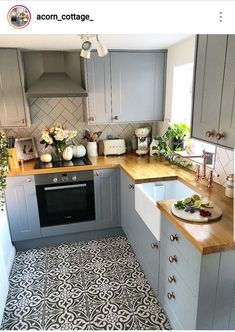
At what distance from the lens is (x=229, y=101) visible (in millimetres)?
1223

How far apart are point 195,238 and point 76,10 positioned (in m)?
1.04

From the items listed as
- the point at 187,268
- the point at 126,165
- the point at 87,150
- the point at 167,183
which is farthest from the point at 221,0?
the point at 87,150

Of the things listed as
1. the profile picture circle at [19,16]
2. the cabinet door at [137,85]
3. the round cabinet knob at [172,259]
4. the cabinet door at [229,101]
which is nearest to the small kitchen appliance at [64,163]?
the cabinet door at [137,85]

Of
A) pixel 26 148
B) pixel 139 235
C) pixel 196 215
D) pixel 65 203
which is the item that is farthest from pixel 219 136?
pixel 26 148

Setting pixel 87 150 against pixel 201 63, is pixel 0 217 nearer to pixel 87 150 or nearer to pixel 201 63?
pixel 87 150

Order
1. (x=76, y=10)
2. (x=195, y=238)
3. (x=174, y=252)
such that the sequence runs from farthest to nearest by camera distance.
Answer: (x=174, y=252) < (x=195, y=238) < (x=76, y=10)

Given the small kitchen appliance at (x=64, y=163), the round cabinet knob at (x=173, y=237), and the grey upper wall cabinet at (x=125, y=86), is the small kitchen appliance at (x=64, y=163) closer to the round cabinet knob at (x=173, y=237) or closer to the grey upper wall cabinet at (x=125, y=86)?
the grey upper wall cabinet at (x=125, y=86)

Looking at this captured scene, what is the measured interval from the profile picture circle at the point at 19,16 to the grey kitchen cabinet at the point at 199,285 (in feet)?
3.65

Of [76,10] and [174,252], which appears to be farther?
[174,252]

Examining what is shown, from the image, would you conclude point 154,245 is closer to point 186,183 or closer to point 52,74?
point 186,183

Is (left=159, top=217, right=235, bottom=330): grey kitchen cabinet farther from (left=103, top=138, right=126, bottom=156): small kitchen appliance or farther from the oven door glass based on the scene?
(left=103, top=138, right=126, bottom=156): small kitchen appliance

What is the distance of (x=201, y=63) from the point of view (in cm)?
143

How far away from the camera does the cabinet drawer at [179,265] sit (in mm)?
1174

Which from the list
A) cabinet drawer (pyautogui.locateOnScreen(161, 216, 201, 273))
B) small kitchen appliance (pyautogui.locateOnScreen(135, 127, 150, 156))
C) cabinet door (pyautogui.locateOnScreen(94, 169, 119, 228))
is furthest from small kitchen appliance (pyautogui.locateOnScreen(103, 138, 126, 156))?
cabinet drawer (pyautogui.locateOnScreen(161, 216, 201, 273))
